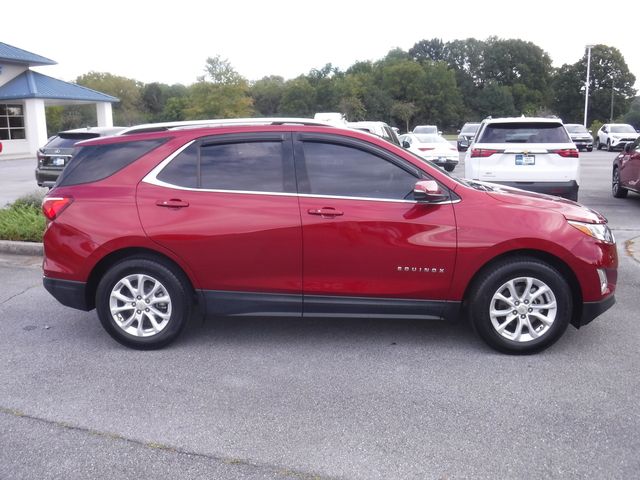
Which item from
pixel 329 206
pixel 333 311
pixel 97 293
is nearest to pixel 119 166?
pixel 97 293

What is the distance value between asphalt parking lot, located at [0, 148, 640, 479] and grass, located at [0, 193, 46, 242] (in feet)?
10.6

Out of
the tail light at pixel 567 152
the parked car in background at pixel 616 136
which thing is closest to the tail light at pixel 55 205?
the tail light at pixel 567 152

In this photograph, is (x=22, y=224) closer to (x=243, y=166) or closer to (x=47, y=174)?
(x=243, y=166)

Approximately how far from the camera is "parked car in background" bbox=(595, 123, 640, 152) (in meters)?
32.9

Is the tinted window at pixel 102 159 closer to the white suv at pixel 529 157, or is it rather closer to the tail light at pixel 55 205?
the tail light at pixel 55 205

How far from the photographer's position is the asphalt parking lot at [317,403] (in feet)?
11.2

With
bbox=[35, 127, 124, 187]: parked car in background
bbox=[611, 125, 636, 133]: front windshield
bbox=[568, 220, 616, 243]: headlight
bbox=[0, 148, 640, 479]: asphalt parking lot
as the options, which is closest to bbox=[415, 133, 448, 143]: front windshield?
bbox=[35, 127, 124, 187]: parked car in background

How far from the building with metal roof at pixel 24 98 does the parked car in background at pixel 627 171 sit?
29558mm

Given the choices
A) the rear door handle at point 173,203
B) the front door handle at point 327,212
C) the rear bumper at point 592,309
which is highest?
the rear door handle at point 173,203

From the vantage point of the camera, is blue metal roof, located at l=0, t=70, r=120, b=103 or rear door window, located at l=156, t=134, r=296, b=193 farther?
blue metal roof, located at l=0, t=70, r=120, b=103

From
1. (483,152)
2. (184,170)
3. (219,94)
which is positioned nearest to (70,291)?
(184,170)

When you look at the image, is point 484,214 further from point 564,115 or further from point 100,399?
point 564,115

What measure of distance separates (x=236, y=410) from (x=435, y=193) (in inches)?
81.9

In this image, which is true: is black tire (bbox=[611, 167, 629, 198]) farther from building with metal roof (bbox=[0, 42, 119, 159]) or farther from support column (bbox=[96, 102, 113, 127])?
support column (bbox=[96, 102, 113, 127])
